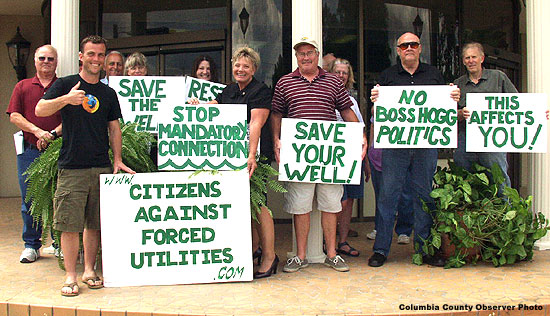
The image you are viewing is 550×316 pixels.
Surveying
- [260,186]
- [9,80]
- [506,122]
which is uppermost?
[9,80]

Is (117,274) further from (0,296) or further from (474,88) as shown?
(474,88)

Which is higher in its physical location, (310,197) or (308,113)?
(308,113)

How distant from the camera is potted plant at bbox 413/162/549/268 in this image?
15.2 ft

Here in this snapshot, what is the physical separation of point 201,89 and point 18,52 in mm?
5978

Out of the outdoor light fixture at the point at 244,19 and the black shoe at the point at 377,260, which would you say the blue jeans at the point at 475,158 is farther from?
the outdoor light fixture at the point at 244,19

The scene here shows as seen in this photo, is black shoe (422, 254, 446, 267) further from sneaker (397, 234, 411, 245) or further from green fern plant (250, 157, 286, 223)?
green fern plant (250, 157, 286, 223)

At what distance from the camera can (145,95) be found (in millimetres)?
4945

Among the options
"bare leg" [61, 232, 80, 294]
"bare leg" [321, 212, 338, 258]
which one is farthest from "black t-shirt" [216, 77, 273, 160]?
"bare leg" [61, 232, 80, 294]

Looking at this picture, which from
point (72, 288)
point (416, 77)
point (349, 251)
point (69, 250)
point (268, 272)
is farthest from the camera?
point (349, 251)

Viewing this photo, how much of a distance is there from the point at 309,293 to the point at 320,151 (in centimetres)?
125

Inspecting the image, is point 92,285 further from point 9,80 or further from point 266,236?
point 9,80

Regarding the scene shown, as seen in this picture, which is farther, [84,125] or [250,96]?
[250,96]

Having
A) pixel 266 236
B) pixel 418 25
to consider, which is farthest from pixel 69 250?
pixel 418 25

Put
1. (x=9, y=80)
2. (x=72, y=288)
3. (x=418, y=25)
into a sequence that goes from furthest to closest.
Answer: (x=9, y=80) < (x=418, y=25) < (x=72, y=288)
